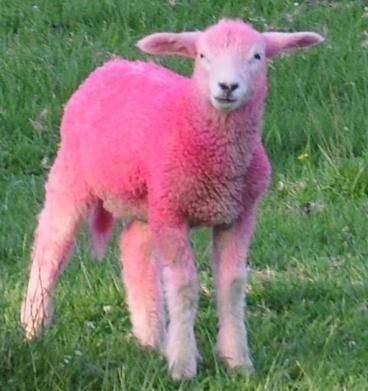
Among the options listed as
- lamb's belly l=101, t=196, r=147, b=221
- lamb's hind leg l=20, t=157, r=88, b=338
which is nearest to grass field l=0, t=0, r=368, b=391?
lamb's hind leg l=20, t=157, r=88, b=338

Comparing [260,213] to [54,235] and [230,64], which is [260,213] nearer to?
[54,235]

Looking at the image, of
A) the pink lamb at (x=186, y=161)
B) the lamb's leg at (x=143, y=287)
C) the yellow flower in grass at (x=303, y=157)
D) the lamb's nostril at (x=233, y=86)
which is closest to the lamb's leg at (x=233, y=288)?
the pink lamb at (x=186, y=161)

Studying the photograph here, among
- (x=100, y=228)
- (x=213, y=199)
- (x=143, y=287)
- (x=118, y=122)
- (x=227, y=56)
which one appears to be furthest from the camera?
(x=100, y=228)

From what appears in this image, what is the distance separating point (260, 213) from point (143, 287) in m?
2.10

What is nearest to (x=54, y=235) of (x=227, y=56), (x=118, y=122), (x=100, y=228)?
(x=100, y=228)

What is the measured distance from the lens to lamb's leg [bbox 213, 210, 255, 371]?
5.77m

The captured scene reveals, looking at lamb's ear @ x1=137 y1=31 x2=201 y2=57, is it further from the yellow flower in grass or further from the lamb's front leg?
the yellow flower in grass

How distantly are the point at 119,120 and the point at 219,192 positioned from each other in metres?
0.59

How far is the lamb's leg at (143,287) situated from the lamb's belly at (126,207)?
0.67 ft

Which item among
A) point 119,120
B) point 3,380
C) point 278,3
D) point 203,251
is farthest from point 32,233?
point 278,3

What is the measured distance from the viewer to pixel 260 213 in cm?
830

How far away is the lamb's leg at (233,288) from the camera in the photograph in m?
5.77

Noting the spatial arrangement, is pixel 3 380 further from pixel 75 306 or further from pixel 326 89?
pixel 326 89

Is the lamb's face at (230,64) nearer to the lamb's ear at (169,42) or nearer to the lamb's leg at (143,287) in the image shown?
the lamb's ear at (169,42)
